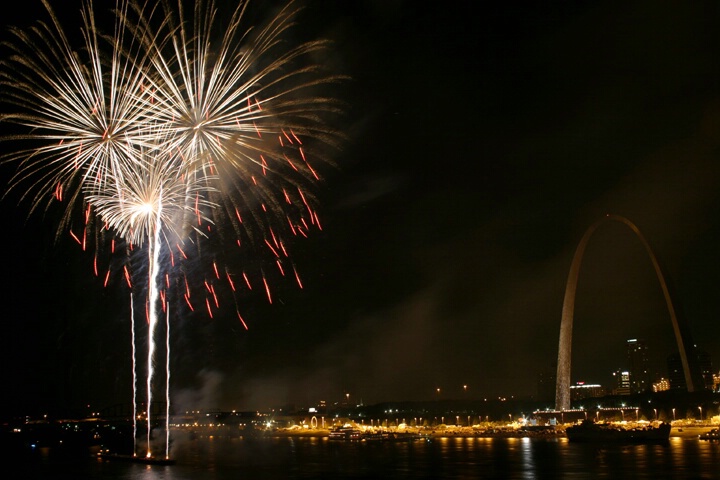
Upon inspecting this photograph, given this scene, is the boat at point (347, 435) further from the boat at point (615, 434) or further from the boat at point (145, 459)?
the boat at point (145, 459)

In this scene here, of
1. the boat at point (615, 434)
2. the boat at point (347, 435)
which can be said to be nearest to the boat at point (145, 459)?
the boat at point (615, 434)

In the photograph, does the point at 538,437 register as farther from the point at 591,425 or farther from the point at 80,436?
the point at 80,436

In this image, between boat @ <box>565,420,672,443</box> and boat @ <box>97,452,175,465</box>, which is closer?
boat @ <box>97,452,175,465</box>

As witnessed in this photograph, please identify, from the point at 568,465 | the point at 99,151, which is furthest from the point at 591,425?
the point at 99,151

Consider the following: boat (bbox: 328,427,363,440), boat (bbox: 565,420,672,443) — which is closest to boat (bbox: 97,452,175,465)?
boat (bbox: 565,420,672,443)

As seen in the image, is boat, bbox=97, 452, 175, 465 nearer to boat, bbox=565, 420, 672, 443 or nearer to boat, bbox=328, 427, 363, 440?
boat, bbox=565, 420, 672, 443

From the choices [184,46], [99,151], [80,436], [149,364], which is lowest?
[80,436]

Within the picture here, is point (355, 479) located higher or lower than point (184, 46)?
lower

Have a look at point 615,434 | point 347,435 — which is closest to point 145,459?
point 615,434

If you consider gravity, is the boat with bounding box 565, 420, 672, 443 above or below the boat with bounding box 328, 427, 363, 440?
above
